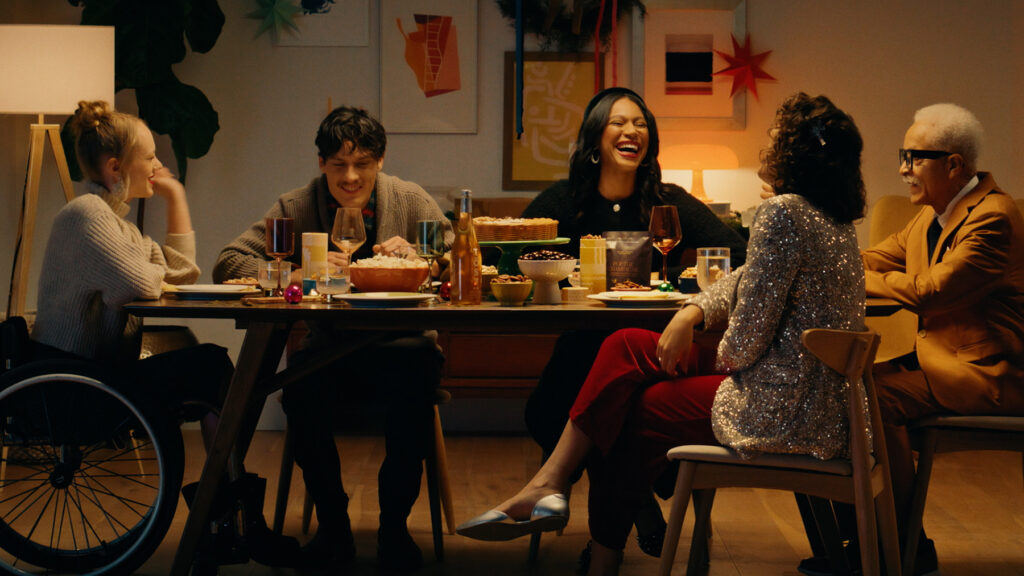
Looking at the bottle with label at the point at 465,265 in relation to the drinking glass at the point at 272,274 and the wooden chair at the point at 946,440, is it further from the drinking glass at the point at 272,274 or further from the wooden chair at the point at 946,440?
the wooden chair at the point at 946,440

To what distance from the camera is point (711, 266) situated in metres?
2.12

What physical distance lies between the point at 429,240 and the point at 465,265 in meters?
0.14

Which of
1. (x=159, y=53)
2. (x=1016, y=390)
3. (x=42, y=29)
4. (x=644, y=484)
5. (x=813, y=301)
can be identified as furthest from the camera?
(x=159, y=53)

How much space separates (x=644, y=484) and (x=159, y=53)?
303 centimetres

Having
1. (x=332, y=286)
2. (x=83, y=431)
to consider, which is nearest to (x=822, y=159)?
(x=332, y=286)

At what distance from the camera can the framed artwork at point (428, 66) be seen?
170 inches

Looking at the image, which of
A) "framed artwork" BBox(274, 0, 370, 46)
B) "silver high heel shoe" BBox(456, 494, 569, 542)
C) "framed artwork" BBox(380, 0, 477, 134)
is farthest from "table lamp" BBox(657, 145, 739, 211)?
"silver high heel shoe" BBox(456, 494, 569, 542)

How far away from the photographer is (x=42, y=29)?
10.8 ft

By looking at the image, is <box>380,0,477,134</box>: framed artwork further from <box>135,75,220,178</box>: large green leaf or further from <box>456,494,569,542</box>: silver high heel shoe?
<box>456,494,569,542</box>: silver high heel shoe

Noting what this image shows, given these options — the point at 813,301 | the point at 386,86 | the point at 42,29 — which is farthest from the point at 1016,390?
the point at 42,29

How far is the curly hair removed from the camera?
230cm

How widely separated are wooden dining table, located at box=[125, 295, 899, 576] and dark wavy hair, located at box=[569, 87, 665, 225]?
33.0 inches

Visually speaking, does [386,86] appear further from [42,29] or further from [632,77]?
[42,29]

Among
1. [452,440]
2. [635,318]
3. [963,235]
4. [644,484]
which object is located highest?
[963,235]
